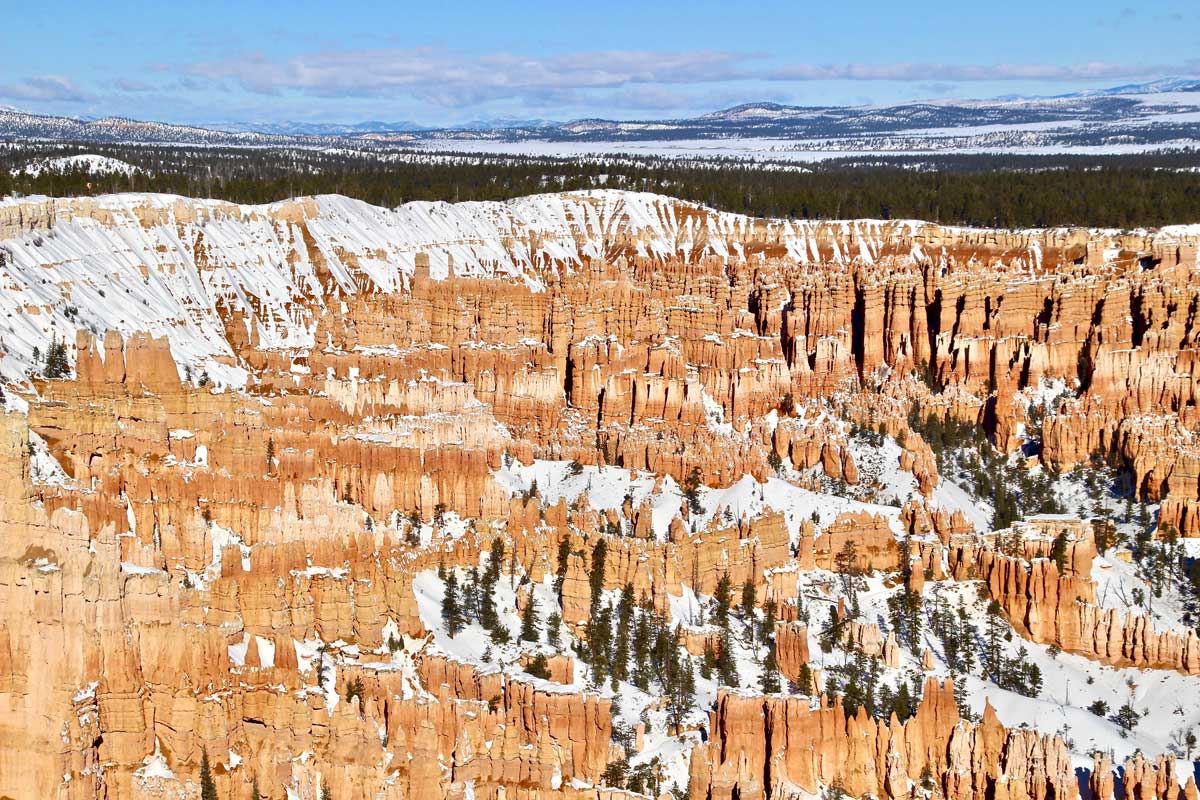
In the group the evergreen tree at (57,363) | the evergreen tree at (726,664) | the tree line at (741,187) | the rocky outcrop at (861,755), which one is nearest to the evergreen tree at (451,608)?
the evergreen tree at (726,664)

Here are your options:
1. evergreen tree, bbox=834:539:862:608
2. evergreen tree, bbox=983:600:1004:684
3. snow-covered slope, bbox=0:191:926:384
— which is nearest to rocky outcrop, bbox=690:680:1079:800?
evergreen tree, bbox=983:600:1004:684

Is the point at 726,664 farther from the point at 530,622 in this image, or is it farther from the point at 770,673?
the point at 530,622

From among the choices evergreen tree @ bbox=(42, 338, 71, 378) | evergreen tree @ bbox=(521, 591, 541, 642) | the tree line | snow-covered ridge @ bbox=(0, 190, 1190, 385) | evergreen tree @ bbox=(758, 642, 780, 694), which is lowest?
evergreen tree @ bbox=(758, 642, 780, 694)

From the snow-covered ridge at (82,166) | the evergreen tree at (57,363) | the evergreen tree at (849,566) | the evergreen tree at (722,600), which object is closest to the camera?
the evergreen tree at (722,600)

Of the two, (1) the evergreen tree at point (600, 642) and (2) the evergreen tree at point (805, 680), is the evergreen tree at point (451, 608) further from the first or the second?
(2) the evergreen tree at point (805, 680)

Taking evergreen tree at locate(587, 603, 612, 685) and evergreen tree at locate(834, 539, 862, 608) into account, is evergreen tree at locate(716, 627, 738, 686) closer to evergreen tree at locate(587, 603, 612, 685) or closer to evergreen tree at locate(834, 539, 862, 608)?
evergreen tree at locate(587, 603, 612, 685)

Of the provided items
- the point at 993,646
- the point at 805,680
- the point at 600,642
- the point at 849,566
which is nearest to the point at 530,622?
the point at 600,642

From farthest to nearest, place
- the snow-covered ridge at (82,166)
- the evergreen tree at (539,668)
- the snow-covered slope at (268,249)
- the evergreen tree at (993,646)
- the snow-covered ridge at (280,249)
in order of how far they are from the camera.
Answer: the snow-covered ridge at (82,166)
the snow-covered ridge at (280,249)
the snow-covered slope at (268,249)
the evergreen tree at (993,646)
the evergreen tree at (539,668)
